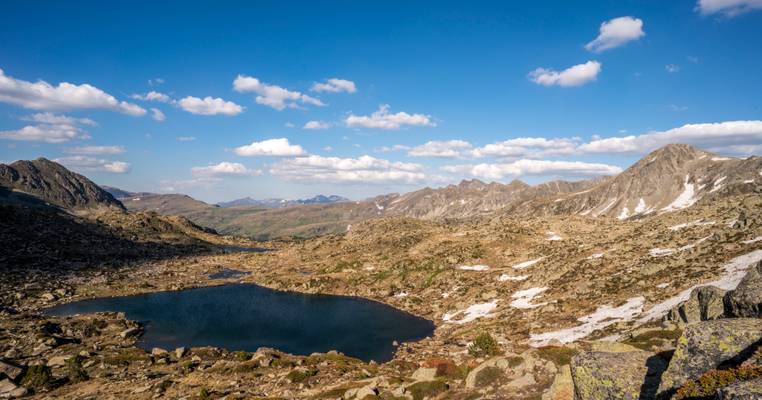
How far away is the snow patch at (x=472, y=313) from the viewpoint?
7006cm

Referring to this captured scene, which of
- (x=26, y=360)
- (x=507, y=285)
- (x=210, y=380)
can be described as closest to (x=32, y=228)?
(x=26, y=360)

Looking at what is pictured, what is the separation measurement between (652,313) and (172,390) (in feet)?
172

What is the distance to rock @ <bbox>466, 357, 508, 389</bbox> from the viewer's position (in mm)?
27391

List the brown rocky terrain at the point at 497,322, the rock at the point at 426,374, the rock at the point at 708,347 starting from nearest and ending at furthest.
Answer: the rock at the point at 708,347 < the brown rocky terrain at the point at 497,322 < the rock at the point at 426,374

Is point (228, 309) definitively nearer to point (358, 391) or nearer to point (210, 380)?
point (210, 380)

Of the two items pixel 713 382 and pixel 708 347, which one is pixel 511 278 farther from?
pixel 713 382

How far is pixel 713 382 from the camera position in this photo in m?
9.99

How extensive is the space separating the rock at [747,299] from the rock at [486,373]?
1428cm

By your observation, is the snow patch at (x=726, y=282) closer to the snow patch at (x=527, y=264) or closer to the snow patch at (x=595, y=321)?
the snow patch at (x=595, y=321)

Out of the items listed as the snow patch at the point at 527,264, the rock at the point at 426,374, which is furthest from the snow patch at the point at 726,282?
the snow patch at the point at 527,264

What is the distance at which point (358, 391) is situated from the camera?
32250 mm

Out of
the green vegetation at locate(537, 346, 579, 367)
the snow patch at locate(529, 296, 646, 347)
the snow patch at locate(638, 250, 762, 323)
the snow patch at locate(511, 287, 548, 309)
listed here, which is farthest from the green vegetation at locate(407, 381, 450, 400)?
the snow patch at locate(511, 287, 548, 309)

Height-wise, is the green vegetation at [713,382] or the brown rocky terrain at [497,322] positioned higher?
the green vegetation at [713,382]

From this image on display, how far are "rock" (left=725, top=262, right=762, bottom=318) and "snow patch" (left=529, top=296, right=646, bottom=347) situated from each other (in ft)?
97.5
